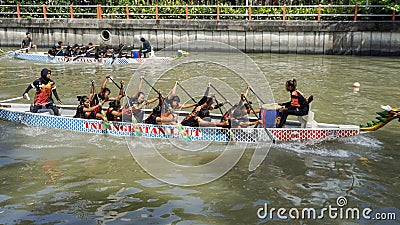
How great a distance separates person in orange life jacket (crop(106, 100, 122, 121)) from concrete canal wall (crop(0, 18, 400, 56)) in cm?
1622

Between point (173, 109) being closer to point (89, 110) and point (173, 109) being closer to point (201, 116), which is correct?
point (201, 116)

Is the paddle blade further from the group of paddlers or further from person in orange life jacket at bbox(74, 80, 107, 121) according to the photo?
person in orange life jacket at bbox(74, 80, 107, 121)

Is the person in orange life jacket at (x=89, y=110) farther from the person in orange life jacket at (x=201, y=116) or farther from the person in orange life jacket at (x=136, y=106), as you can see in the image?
the person in orange life jacket at (x=201, y=116)

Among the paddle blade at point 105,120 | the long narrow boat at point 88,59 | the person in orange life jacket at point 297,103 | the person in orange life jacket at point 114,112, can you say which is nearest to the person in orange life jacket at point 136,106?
the person in orange life jacket at point 114,112

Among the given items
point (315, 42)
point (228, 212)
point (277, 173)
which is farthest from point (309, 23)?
point (228, 212)

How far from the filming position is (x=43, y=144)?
12.0 metres

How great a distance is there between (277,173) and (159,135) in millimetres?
3490

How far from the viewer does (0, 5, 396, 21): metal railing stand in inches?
1040

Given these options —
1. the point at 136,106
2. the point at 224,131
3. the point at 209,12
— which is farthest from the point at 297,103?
the point at 209,12

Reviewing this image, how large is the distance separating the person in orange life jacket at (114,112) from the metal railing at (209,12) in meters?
16.5

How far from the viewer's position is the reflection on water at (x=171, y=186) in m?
8.28

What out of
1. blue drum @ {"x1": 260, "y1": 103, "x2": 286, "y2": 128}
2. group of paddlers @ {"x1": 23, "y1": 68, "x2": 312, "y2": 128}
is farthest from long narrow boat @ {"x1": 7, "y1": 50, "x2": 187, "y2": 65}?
blue drum @ {"x1": 260, "y1": 103, "x2": 286, "y2": 128}

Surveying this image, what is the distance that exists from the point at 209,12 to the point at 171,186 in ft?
70.1

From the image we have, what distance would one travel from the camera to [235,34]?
27.7 meters
